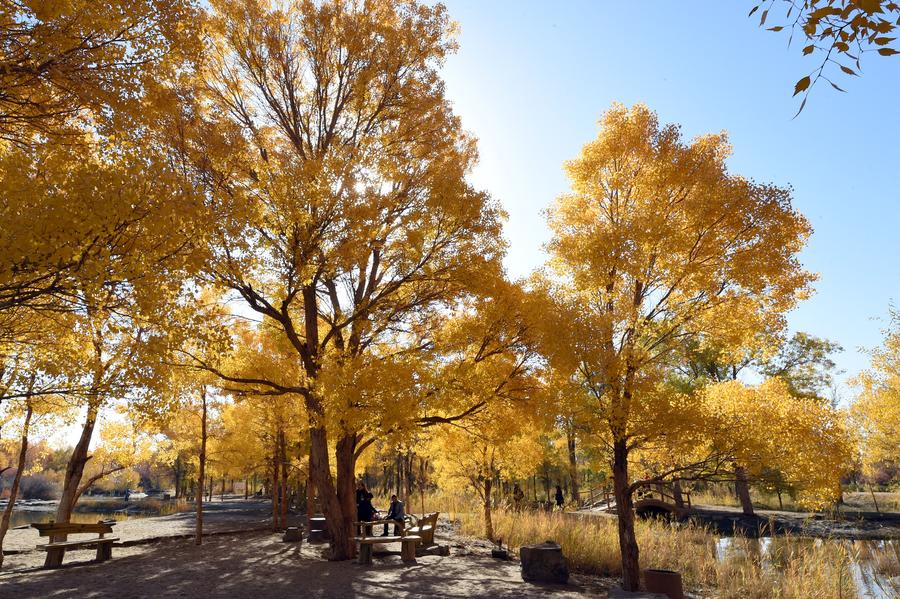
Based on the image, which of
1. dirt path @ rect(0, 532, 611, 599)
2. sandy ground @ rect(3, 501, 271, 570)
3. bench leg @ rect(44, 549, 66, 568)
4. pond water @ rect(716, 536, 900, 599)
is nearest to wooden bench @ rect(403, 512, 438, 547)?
dirt path @ rect(0, 532, 611, 599)

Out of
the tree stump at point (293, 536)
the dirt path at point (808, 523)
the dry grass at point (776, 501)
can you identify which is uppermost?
the tree stump at point (293, 536)

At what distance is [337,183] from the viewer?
396 inches

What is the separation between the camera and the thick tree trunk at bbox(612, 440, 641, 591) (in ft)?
30.5

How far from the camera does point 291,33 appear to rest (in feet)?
39.2

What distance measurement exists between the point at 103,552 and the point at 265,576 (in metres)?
4.70

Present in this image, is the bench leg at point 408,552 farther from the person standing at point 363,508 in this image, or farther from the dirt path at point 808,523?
the dirt path at point 808,523

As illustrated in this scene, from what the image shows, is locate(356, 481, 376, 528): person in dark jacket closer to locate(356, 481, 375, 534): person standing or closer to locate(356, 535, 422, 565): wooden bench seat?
locate(356, 481, 375, 534): person standing

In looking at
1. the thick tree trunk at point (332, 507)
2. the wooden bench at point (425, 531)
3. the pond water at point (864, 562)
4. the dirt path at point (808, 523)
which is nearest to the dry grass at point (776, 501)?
the dirt path at point (808, 523)

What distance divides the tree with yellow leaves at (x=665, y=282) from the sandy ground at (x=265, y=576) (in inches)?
105

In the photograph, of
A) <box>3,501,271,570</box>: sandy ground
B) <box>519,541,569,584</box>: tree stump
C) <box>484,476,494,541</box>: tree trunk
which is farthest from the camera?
<box>484,476,494,541</box>: tree trunk

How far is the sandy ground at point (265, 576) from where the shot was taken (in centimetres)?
827

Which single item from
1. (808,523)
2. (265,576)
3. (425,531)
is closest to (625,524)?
(425,531)

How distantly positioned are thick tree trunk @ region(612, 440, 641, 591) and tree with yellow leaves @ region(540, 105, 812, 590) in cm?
2

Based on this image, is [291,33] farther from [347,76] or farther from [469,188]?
[469,188]
